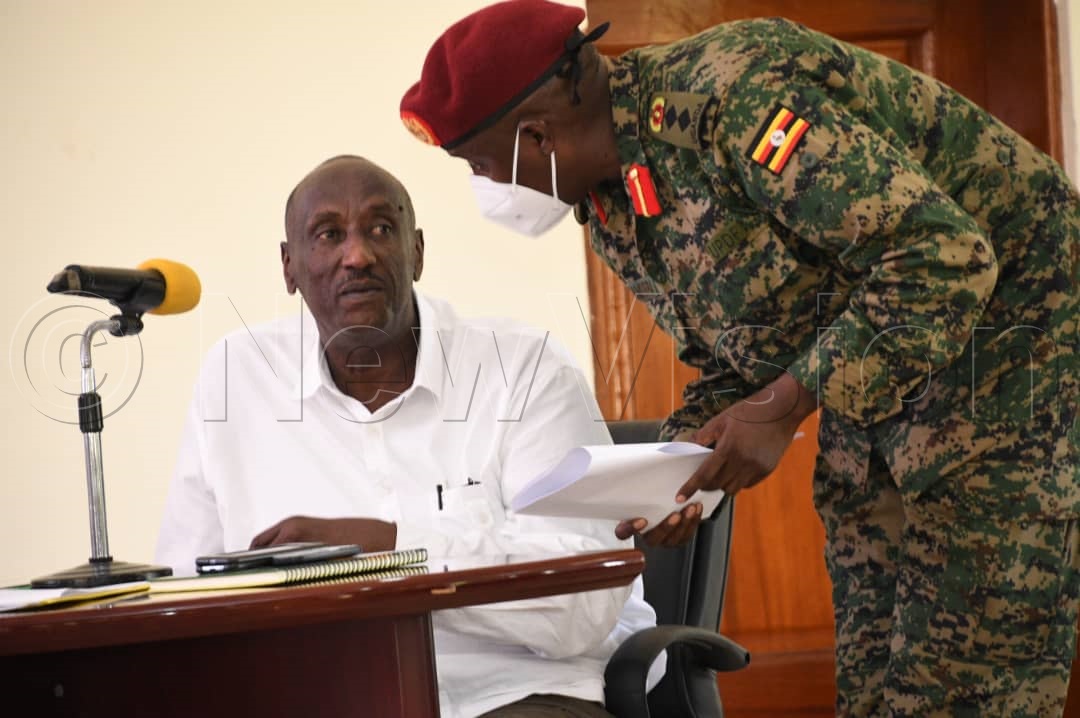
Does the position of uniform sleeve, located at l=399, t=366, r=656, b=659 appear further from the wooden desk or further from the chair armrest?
the wooden desk

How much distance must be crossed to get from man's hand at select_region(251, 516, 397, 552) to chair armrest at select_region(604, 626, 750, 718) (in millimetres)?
363

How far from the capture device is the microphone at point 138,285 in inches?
50.4

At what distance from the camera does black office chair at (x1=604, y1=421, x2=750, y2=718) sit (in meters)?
1.66

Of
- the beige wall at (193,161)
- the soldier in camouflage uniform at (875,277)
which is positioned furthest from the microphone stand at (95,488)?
the beige wall at (193,161)

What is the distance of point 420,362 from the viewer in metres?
1.97

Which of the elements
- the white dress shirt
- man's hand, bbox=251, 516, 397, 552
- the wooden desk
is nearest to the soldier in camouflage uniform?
the white dress shirt

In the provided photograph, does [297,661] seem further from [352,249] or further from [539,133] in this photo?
[352,249]

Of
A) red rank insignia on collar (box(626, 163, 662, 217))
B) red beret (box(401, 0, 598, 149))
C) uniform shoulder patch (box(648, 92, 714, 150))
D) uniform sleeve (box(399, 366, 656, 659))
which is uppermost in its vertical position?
red beret (box(401, 0, 598, 149))

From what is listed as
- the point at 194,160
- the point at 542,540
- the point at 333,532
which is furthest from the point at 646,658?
the point at 194,160

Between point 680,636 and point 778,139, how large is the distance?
0.74m

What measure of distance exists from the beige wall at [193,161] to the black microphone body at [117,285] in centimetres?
158

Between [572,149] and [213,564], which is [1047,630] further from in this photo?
[213,564]

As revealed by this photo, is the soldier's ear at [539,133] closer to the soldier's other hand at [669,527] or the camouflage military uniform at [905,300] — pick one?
the camouflage military uniform at [905,300]

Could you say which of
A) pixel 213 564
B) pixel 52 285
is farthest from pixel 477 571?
pixel 52 285
